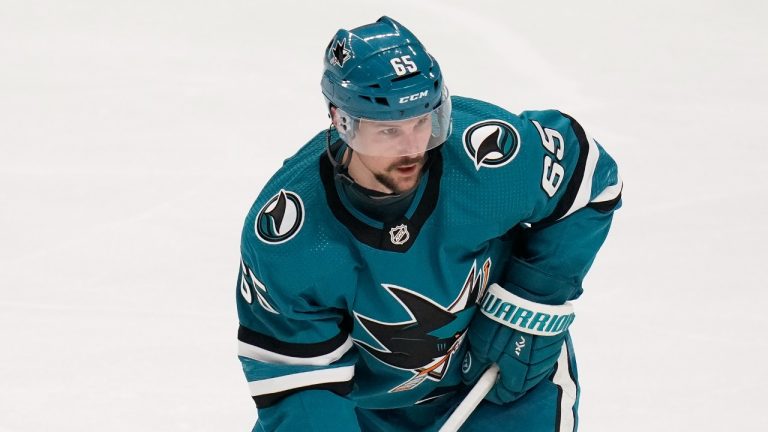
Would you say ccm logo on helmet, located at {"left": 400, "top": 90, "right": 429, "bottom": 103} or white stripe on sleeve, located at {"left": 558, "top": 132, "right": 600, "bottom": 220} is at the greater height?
ccm logo on helmet, located at {"left": 400, "top": 90, "right": 429, "bottom": 103}

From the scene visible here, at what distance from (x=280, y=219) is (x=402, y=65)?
0.34 meters

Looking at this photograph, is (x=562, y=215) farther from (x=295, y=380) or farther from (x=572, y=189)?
(x=295, y=380)

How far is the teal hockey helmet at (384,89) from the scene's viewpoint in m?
2.34

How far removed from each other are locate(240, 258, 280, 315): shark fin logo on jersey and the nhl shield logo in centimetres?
24

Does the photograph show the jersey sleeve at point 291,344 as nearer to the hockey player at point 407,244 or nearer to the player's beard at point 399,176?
the hockey player at point 407,244

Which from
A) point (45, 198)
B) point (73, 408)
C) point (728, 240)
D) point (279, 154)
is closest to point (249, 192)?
point (279, 154)

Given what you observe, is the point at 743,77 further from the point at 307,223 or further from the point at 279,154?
the point at 307,223

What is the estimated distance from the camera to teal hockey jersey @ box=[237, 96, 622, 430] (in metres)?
2.43

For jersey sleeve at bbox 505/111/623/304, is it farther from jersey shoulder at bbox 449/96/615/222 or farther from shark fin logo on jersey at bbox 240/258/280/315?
shark fin logo on jersey at bbox 240/258/280/315

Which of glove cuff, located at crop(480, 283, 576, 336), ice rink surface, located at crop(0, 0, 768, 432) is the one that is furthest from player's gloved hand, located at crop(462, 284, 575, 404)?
ice rink surface, located at crop(0, 0, 768, 432)

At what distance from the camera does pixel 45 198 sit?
4301mm

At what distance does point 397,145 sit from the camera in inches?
93.5

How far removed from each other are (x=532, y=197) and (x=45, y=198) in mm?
2189

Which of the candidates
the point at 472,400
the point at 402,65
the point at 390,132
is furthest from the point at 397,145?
the point at 472,400
